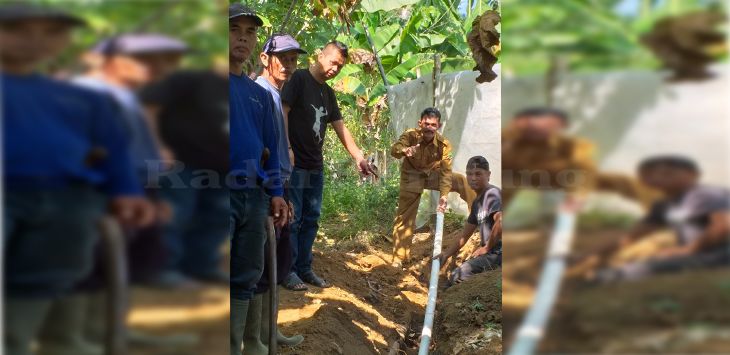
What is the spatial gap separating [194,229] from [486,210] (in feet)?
18.3

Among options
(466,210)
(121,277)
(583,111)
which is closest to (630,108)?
(583,111)

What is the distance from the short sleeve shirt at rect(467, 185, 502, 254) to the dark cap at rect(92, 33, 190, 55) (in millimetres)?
5608

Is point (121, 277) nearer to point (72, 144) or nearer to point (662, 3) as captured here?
point (72, 144)

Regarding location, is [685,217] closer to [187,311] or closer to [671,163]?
[671,163]

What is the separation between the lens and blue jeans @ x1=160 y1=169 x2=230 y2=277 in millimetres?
1591

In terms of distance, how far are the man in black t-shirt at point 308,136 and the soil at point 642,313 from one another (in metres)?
4.10

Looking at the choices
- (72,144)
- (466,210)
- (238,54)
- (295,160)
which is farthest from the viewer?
(466,210)

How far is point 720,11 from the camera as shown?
4.76ft

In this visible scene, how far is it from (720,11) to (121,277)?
1.31 meters

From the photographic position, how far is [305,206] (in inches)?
236

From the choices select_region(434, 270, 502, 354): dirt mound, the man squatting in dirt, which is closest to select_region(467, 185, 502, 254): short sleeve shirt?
the man squatting in dirt

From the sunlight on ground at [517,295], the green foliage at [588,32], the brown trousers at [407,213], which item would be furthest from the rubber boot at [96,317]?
the brown trousers at [407,213]

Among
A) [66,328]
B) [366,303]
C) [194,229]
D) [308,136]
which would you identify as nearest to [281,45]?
[308,136]

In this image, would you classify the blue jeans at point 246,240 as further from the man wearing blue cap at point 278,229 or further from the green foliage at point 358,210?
the green foliage at point 358,210
